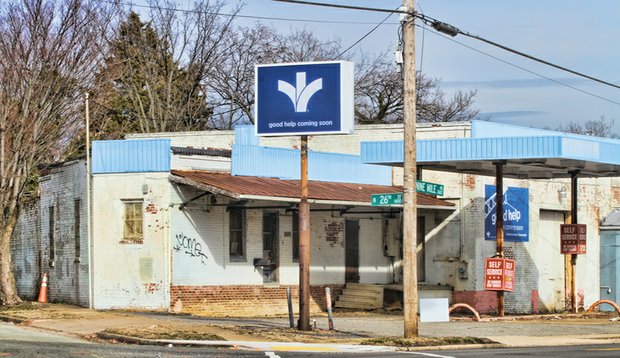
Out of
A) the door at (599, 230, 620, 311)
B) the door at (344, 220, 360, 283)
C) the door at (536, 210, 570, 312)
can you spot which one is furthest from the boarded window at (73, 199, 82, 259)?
the door at (599, 230, 620, 311)

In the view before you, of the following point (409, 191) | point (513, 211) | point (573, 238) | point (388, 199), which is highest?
point (409, 191)

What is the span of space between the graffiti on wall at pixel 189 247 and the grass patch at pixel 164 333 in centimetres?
693

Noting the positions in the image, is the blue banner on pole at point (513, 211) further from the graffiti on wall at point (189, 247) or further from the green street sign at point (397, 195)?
the graffiti on wall at point (189, 247)

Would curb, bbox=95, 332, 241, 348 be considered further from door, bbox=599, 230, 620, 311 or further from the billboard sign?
door, bbox=599, 230, 620, 311

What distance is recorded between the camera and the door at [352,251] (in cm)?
3559

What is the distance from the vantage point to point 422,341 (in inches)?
873

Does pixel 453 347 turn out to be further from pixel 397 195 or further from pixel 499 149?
pixel 499 149

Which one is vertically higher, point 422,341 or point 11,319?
point 11,319

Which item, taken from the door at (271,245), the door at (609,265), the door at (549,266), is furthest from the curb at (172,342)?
the door at (609,265)

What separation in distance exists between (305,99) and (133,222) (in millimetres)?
8249

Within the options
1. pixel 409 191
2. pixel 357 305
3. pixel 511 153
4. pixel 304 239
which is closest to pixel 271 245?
pixel 357 305

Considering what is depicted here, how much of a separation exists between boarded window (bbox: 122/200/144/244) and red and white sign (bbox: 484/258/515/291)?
10003 millimetres

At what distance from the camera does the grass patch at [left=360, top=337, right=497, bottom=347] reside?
71.8ft

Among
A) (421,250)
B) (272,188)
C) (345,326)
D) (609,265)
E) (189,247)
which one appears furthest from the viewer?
(609,265)
